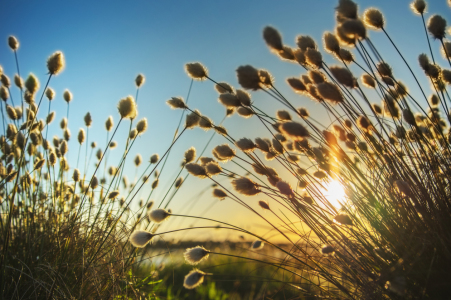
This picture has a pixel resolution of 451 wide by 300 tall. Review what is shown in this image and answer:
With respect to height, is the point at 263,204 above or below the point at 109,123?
below

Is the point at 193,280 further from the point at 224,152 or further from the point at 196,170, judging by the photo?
the point at 224,152

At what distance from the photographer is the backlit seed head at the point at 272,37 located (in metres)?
1.41

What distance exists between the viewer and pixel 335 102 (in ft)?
4.10

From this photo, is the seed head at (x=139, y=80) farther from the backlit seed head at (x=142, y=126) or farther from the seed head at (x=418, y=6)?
the seed head at (x=418, y=6)

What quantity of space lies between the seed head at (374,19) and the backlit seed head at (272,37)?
451 millimetres

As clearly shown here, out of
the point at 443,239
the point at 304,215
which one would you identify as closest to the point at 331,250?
the point at 304,215

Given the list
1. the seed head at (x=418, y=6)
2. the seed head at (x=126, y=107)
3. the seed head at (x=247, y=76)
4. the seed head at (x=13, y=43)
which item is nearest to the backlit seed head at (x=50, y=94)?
the seed head at (x=13, y=43)

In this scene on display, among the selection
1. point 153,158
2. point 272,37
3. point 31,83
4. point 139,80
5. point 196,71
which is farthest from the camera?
point 153,158

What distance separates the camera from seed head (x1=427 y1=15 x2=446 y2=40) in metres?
1.49

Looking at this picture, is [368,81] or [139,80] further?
[139,80]

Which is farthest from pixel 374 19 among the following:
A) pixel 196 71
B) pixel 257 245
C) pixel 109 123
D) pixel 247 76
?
pixel 109 123

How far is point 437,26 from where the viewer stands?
150 centimetres

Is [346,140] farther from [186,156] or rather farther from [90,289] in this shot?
[90,289]

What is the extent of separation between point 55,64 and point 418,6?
2.12 m
